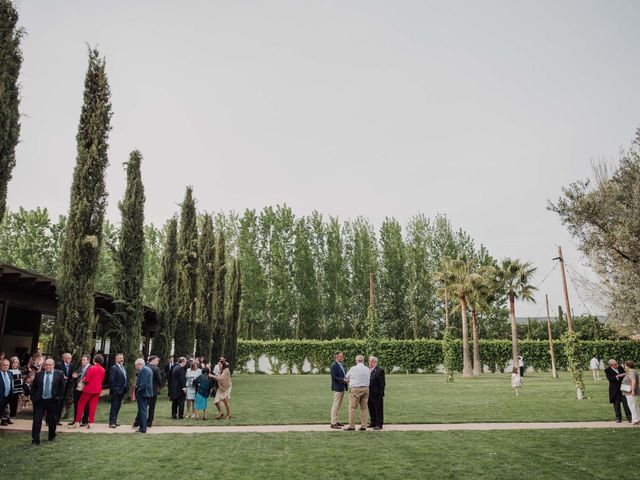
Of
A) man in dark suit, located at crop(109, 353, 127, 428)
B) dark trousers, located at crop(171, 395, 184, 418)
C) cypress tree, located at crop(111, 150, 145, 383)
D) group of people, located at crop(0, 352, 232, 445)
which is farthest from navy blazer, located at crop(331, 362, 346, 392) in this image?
cypress tree, located at crop(111, 150, 145, 383)

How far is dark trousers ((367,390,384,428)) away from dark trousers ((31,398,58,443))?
21.6ft

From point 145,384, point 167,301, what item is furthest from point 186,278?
point 145,384

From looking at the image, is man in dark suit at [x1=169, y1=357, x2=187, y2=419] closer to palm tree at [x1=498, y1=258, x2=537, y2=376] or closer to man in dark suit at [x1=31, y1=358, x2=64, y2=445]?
Result: man in dark suit at [x1=31, y1=358, x2=64, y2=445]

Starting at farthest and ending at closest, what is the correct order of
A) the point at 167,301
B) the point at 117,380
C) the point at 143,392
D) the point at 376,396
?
the point at 167,301 → the point at 376,396 → the point at 117,380 → the point at 143,392

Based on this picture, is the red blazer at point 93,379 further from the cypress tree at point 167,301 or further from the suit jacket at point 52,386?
the cypress tree at point 167,301

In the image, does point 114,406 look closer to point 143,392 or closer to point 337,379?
point 143,392

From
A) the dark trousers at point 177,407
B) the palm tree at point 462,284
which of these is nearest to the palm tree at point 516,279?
the palm tree at point 462,284

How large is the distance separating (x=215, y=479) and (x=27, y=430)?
20.1 ft

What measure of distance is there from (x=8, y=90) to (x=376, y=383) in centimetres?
1019

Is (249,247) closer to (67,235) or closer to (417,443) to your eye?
(67,235)

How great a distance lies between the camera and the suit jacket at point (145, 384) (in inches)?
396

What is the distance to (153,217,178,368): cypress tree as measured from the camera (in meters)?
18.4

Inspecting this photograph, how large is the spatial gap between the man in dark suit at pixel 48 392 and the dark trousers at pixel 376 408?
652 cm

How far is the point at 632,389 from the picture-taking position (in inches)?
441
